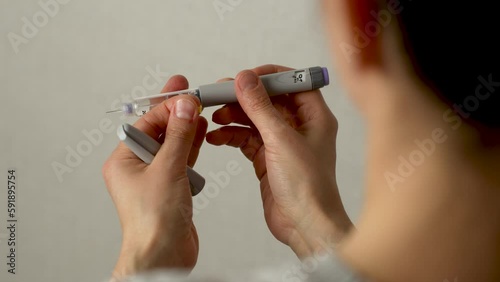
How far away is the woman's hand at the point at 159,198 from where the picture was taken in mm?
577

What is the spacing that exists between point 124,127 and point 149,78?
0.43 meters

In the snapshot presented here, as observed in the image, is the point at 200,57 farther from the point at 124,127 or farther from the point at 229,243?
the point at 124,127

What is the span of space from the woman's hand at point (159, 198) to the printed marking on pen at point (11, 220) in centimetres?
46

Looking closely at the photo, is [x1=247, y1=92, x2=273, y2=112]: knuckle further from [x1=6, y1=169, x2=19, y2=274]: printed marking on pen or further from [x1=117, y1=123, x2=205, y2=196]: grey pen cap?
[x1=6, y1=169, x2=19, y2=274]: printed marking on pen

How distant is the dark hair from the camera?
1.34 feet

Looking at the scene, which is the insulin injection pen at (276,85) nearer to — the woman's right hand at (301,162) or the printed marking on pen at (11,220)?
the woman's right hand at (301,162)

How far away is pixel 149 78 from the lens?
3.47 ft

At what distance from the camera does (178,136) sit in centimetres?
64

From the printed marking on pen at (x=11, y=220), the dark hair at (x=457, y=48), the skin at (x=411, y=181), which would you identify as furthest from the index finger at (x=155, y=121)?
the printed marking on pen at (x=11, y=220)

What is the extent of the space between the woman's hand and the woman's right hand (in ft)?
0.26

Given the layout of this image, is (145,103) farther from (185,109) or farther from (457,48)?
(457,48)

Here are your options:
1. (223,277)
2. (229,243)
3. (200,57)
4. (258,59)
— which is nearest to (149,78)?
(200,57)

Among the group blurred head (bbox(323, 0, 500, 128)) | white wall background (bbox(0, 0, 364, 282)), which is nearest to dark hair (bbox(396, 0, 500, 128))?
blurred head (bbox(323, 0, 500, 128))

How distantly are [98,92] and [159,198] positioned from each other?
0.51 metres
